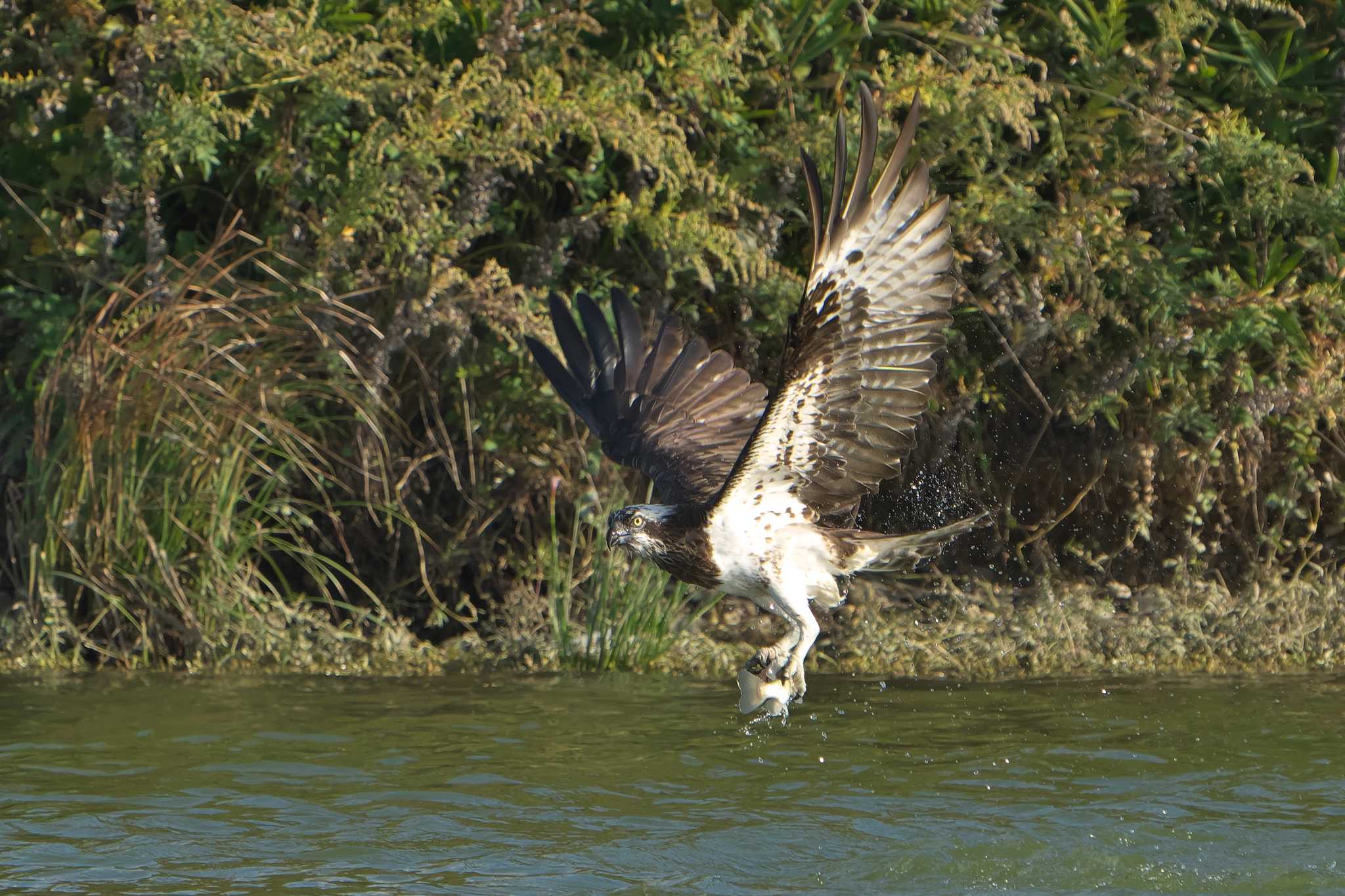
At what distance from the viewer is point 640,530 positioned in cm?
525

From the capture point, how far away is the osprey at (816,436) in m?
4.81

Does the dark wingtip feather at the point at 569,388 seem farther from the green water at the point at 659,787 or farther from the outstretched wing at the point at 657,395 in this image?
the green water at the point at 659,787

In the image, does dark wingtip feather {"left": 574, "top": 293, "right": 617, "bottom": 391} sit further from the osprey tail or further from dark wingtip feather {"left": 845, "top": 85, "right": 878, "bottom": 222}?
dark wingtip feather {"left": 845, "top": 85, "right": 878, "bottom": 222}

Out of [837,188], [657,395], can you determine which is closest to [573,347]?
[657,395]

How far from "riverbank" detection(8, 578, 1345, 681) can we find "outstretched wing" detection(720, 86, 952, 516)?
1.97 m

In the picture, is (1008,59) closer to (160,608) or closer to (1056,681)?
(1056,681)

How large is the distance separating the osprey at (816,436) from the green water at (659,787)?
0.47 meters

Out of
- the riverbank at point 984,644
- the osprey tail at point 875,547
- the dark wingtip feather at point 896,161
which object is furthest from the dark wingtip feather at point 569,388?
the dark wingtip feather at point 896,161

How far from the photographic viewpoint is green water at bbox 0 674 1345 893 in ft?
14.7

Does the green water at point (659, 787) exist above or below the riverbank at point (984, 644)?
below

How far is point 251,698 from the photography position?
6.35m

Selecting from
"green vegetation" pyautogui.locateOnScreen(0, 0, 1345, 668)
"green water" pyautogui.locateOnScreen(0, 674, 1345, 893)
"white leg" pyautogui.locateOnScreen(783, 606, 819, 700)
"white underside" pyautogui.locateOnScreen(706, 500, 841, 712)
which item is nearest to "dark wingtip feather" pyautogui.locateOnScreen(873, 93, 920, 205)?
"white underside" pyautogui.locateOnScreen(706, 500, 841, 712)

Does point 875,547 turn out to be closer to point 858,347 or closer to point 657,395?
point 858,347

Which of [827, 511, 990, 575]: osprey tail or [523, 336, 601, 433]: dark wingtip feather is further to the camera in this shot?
[523, 336, 601, 433]: dark wingtip feather
